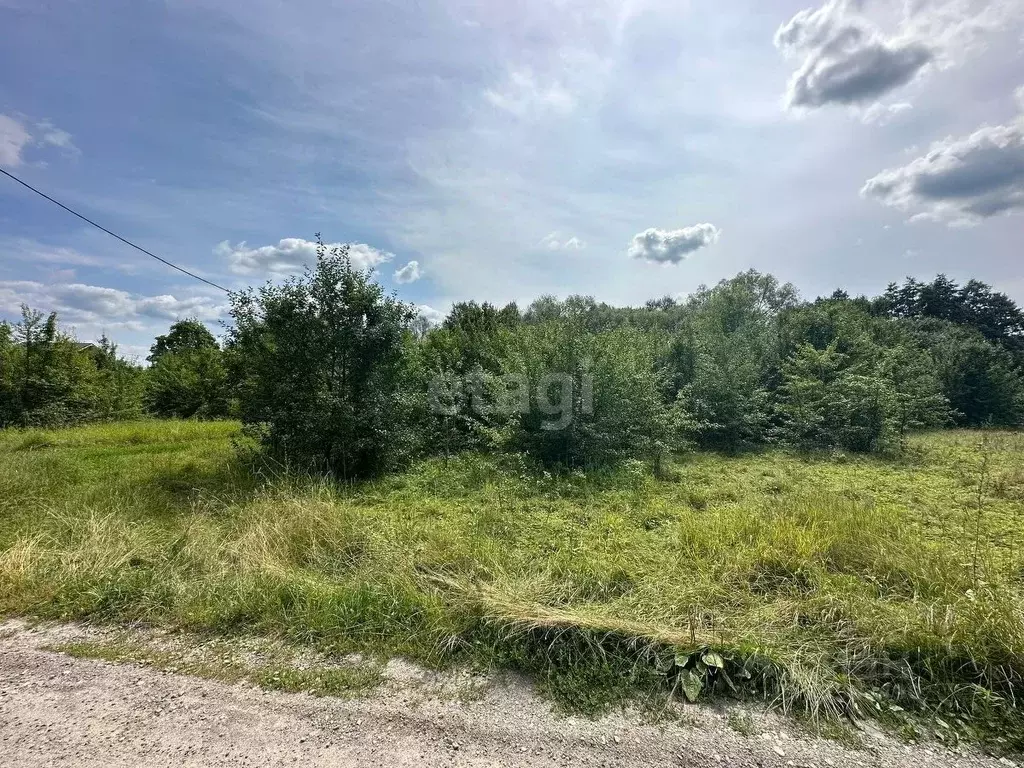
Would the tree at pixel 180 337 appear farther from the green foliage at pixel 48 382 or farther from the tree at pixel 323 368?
the tree at pixel 323 368

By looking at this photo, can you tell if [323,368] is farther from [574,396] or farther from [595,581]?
[595,581]

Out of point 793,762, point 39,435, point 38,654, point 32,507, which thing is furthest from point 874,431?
point 39,435

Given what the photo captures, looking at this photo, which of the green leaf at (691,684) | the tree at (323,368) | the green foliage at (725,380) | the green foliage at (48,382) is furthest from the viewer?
the green foliage at (48,382)

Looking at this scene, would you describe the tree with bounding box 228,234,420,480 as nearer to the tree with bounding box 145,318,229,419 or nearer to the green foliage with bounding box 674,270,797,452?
the green foliage with bounding box 674,270,797,452

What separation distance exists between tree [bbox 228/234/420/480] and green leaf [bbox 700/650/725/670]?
571 centimetres

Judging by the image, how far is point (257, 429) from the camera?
23.7ft

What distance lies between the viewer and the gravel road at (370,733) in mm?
1861

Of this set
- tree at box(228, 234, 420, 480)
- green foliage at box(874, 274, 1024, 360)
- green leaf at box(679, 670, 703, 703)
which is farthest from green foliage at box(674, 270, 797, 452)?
green foliage at box(874, 274, 1024, 360)

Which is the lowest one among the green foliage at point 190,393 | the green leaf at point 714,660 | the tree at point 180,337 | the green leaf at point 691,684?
the green leaf at point 691,684

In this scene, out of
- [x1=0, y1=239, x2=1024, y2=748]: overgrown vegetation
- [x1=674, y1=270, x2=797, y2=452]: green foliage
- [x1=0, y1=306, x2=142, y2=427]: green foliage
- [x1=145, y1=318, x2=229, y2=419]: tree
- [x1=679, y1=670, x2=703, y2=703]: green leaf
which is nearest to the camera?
[x1=679, y1=670, x2=703, y2=703]: green leaf

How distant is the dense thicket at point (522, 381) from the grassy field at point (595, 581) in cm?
176

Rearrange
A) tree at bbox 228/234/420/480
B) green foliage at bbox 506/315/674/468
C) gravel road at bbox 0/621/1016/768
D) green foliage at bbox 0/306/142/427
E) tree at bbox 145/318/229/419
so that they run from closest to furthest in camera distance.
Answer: gravel road at bbox 0/621/1016/768 < tree at bbox 228/234/420/480 < green foliage at bbox 506/315/674/468 < green foliage at bbox 0/306/142/427 < tree at bbox 145/318/229/419

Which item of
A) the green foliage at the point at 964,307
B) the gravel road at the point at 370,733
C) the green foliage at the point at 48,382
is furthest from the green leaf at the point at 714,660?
the green foliage at the point at 964,307

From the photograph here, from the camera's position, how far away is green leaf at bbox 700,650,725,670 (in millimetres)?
2305
